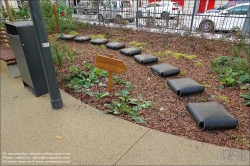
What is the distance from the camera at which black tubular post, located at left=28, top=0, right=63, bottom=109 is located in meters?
2.19

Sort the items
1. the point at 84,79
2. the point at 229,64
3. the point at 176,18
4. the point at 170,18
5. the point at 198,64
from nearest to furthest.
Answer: the point at 84,79, the point at 229,64, the point at 198,64, the point at 176,18, the point at 170,18

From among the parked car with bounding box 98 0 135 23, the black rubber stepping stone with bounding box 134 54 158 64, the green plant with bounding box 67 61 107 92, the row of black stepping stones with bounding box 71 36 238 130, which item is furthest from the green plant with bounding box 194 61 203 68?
the parked car with bounding box 98 0 135 23

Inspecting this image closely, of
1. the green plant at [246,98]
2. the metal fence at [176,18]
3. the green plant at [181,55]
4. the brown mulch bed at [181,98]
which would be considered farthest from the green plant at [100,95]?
the metal fence at [176,18]

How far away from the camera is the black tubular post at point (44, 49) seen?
7.18 ft

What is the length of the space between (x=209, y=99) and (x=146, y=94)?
3.51 feet

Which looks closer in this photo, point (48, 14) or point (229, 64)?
point (229, 64)

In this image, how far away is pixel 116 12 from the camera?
31.5 ft

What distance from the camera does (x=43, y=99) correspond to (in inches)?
125

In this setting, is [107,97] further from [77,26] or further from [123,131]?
[77,26]

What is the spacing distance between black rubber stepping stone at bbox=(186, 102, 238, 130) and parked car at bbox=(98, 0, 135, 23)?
696 cm

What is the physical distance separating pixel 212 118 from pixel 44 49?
2.45 meters

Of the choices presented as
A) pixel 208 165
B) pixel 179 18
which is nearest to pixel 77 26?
pixel 179 18

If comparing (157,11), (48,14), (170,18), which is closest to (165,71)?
(170,18)

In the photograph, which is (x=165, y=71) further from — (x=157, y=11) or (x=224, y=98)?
(x=157, y=11)
